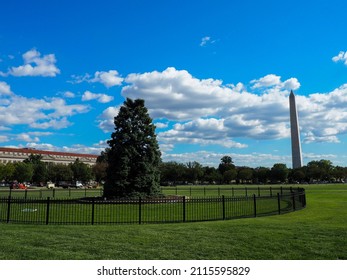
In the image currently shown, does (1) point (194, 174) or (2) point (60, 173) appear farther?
(1) point (194, 174)

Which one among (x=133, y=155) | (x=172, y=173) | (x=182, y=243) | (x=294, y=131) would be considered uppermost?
(x=294, y=131)

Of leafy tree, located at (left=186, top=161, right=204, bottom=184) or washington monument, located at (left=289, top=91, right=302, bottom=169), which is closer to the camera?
washington monument, located at (left=289, top=91, right=302, bottom=169)

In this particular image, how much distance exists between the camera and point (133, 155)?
29.2 m

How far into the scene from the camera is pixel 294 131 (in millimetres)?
92562

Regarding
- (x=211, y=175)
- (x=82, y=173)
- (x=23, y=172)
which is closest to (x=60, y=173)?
(x=82, y=173)

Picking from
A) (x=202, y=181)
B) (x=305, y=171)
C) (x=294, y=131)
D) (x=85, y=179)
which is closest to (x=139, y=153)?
(x=294, y=131)

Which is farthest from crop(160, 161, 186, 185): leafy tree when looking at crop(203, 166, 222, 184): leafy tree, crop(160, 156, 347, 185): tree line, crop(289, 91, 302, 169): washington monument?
crop(289, 91, 302, 169): washington monument

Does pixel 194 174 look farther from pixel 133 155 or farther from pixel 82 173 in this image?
pixel 133 155

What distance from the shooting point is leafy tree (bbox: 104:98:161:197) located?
28.5 m

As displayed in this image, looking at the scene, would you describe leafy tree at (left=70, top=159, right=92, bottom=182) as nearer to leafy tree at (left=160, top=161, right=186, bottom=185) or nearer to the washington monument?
leafy tree at (left=160, top=161, right=186, bottom=185)

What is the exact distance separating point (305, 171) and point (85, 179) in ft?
251

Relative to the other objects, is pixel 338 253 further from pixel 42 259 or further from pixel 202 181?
pixel 202 181

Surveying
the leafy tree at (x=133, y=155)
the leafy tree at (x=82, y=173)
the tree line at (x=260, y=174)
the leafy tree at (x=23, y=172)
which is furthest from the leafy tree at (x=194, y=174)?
the leafy tree at (x=133, y=155)

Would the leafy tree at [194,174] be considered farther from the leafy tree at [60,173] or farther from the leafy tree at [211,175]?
the leafy tree at [60,173]
